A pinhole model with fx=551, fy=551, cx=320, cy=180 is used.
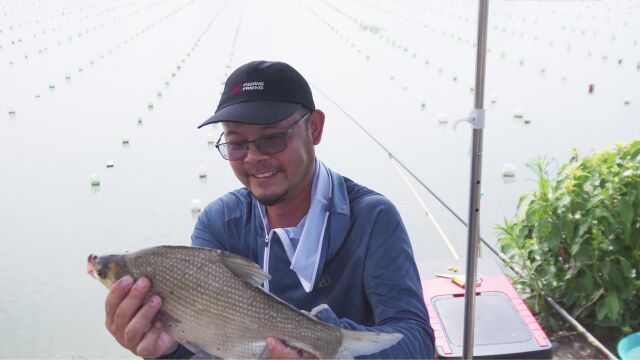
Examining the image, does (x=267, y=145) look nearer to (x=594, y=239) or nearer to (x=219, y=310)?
(x=219, y=310)

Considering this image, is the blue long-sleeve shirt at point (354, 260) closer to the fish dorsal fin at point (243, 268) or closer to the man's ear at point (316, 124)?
the man's ear at point (316, 124)

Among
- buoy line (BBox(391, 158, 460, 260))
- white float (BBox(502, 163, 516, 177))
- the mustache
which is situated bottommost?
buoy line (BBox(391, 158, 460, 260))

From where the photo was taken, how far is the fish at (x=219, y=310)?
3.03ft

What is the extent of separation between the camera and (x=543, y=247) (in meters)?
2.29

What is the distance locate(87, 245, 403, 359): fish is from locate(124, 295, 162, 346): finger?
2 cm

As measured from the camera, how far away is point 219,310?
0.94 m

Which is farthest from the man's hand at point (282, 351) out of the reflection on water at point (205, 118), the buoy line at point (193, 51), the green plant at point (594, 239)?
the buoy line at point (193, 51)

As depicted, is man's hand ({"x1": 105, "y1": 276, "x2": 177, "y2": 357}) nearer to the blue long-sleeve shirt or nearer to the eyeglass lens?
the blue long-sleeve shirt

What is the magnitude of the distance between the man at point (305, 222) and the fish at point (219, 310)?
5.0 inches

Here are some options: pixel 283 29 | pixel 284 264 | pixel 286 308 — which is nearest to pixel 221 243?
pixel 284 264

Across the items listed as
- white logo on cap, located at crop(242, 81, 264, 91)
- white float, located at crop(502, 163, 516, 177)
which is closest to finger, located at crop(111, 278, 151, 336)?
white logo on cap, located at crop(242, 81, 264, 91)

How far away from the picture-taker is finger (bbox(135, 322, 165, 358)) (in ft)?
3.07

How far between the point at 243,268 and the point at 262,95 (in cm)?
37

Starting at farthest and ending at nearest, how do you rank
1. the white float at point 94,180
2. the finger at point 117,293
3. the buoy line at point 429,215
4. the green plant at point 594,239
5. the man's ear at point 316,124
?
the white float at point 94,180 → the buoy line at point 429,215 → the green plant at point 594,239 → the man's ear at point 316,124 → the finger at point 117,293
